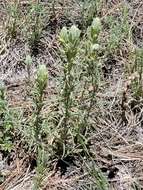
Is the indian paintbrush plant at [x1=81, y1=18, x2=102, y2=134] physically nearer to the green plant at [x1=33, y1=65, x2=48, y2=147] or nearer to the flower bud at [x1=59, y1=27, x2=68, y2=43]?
the flower bud at [x1=59, y1=27, x2=68, y2=43]

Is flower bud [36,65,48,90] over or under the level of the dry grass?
over

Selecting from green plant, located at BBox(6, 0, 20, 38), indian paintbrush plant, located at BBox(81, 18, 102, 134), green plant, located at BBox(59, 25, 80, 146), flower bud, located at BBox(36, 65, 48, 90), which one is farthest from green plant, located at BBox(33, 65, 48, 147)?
green plant, located at BBox(6, 0, 20, 38)

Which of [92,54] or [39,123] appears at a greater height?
[92,54]

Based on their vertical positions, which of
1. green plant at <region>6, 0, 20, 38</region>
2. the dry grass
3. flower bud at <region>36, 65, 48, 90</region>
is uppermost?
green plant at <region>6, 0, 20, 38</region>

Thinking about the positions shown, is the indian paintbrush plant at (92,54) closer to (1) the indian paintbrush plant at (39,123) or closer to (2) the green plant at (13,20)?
(1) the indian paintbrush plant at (39,123)

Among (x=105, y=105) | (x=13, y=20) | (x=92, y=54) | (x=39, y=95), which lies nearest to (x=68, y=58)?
(x=92, y=54)

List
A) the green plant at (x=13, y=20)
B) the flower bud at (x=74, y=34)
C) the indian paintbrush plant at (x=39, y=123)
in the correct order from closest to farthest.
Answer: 1. the flower bud at (x=74, y=34)
2. the indian paintbrush plant at (x=39, y=123)
3. the green plant at (x=13, y=20)

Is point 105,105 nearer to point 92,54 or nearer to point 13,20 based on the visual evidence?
point 92,54

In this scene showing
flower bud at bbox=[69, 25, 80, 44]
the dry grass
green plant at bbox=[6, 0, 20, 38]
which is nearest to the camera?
flower bud at bbox=[69, 25, 80, 44]

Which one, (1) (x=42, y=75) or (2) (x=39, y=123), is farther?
(2) (x=39, y=123)

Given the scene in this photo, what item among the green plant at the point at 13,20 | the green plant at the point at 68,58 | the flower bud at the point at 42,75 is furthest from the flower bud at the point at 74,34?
the green plant at the point at 13,20

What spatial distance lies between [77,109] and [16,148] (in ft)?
1.42

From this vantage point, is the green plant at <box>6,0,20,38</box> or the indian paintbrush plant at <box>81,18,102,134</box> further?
the green plant at <box>6,0,20,38</box>

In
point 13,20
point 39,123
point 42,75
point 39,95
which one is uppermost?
point 13,20
